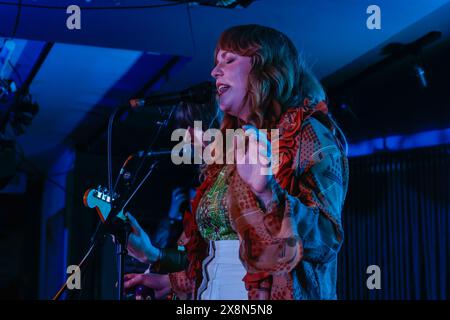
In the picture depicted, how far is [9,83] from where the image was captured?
12.3ft

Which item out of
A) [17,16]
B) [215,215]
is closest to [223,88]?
[215,215]

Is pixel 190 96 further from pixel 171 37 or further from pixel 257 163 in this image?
pixel 171 37

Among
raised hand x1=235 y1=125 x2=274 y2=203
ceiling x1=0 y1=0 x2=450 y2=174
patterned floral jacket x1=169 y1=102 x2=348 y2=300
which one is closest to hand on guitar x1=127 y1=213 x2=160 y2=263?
patterned floral jacket x1=169 y1=102 x2=348 y2=300

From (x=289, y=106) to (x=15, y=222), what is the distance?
271 inches

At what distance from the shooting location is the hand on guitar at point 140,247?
5.54 feet

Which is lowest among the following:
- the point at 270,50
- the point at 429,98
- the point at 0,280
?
the point at 0,280

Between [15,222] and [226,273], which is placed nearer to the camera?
[226,273]

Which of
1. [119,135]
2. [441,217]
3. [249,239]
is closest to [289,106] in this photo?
[249,239]

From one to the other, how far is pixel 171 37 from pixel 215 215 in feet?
6.43

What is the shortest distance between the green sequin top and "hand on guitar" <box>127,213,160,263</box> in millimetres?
280

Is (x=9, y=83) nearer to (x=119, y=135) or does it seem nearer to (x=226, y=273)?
(x=119, y=135)

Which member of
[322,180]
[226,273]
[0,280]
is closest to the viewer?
[322,180]

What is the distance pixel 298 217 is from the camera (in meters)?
1.19

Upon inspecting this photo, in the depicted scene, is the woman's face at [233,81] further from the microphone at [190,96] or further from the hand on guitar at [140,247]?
the hand on guitar at [140,247]
